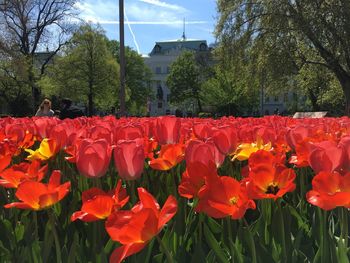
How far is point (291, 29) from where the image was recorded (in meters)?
24.4

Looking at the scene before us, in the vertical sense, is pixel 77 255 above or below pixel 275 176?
below

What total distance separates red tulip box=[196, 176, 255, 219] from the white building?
109 metres

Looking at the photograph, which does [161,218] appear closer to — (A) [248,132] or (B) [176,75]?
(A) [248,132]

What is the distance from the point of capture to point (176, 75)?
8050cm

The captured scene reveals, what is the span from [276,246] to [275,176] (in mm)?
196

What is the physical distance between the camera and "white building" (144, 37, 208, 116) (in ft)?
376

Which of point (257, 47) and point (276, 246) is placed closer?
point (276, 246)

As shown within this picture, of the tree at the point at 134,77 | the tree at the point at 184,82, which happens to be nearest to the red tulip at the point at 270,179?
the tree at the point at 134,77

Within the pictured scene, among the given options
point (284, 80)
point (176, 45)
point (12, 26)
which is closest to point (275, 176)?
point (284, 80)

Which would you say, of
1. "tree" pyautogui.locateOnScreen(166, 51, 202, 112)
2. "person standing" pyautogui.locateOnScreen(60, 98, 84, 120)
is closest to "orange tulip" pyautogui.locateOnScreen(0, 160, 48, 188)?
"person standing" pyautogui.locateOnScreen(60, 98, 84, 120)

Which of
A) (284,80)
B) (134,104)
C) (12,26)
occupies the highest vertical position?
(12,26)

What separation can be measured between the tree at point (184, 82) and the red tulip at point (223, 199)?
79.0 meters

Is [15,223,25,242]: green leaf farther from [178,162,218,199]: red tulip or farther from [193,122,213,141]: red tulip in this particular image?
[193,122,213,141]: red tulip

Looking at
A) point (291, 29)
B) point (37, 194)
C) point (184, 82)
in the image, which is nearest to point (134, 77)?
point (184, 82)
